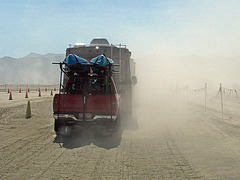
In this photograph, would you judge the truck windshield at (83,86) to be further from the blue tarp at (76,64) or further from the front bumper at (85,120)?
the front bumper at (85,120)

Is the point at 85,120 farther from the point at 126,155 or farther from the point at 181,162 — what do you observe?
the point at 181,162

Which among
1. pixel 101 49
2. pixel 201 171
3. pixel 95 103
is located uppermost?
pixel 101 49

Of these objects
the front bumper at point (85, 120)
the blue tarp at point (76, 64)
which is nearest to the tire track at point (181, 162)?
the front bumper at point (85, 120)

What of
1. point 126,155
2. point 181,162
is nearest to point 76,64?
point 126,155

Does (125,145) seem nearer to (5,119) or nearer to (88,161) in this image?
(88,161)

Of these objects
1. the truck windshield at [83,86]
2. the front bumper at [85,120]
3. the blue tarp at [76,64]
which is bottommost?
the front bumper at [85,120]

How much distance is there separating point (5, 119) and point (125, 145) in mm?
7177

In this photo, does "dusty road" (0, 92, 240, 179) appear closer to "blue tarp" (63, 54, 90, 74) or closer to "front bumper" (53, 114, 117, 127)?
"front bumper" (53, 114, 117, 127)

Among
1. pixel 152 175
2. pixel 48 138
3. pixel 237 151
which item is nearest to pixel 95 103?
pixel 48 138

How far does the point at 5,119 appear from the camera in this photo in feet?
37.0

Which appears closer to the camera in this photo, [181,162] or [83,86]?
[181,162]

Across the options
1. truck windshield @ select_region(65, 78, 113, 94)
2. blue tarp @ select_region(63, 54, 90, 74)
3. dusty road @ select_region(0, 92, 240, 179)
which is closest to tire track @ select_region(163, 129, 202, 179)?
dusty road @ select_region(0, 92, 240, 179)

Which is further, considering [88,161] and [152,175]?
[88,161]

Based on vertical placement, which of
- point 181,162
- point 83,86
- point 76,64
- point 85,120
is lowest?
point 181,162
